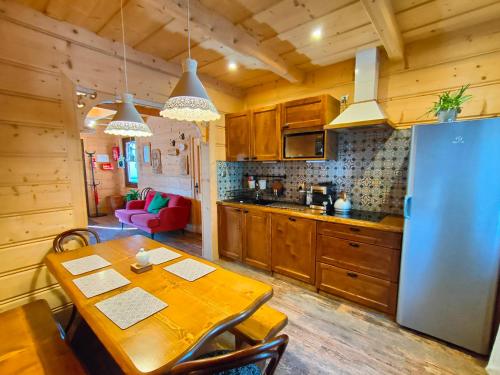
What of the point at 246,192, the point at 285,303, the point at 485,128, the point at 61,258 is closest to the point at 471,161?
the point at 485,128

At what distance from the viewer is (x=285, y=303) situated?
244 cm

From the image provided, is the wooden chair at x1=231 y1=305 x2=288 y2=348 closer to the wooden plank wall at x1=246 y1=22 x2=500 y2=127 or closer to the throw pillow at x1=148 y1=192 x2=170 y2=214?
the wooden plank wall at x1=246 y1=22 x2=500 y2=127

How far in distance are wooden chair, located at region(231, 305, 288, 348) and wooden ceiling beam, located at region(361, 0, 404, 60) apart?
2.24 meters

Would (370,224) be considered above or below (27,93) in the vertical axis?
below

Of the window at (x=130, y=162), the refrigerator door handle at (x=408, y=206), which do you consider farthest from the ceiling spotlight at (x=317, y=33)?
the window at (x=130, y=162)

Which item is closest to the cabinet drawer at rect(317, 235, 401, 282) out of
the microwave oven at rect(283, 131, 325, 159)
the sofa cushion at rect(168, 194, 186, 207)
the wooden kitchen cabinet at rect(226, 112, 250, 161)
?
the microwave oven at rect(283, 131, 325, 159)

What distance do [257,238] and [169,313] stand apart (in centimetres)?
205

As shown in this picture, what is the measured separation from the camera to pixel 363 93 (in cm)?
247

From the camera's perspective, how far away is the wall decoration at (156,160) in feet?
18.9

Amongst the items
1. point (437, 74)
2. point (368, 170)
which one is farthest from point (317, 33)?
point (368, 170)

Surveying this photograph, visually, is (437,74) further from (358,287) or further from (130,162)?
(130,162)

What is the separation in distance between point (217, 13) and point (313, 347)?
2883 mm

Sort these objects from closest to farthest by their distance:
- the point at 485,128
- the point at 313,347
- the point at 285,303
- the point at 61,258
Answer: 1. the point at 485,128
2. the point at 61,258
3. the point at 313,347
4. the point at 285,303

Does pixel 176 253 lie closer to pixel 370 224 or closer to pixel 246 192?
pixel 370 224
